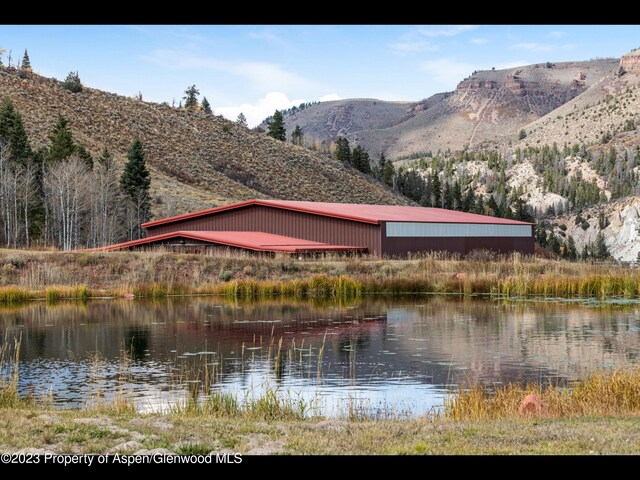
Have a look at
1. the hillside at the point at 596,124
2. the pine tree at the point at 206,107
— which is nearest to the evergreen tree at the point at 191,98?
the pine tree at the point at 206,107

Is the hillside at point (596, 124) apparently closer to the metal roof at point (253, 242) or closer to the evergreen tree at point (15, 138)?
the metal roof at point (253, 242)

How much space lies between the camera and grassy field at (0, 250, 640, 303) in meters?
36.5

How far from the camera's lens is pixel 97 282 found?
41781 mm

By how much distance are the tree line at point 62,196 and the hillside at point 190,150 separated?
329 inches

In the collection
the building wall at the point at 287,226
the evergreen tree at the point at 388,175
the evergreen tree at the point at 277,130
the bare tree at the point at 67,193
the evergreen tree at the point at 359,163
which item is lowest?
the building wall at the point at 287,226

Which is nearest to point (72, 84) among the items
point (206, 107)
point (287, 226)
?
point (206, 107)

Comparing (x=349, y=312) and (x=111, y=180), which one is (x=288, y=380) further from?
(x=111, y=180)

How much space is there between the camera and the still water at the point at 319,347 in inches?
633

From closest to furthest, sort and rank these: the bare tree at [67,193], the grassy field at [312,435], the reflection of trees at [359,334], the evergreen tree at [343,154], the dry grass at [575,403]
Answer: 1. the grassy field at [312,435]
2. the dry grass at [575,403]
3. the reflection of trees at [359,334]
4. the bare tree at [67,193]
5. the evergreen tree at [343,154]

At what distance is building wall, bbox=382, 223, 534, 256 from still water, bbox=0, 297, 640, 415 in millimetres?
16848

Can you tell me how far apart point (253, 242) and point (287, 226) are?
6427 millimetres

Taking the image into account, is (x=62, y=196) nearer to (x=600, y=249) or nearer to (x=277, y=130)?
(x=600, y=249)

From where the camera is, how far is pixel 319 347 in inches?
867

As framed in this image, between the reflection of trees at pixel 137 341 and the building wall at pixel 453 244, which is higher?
the building wall at pixel 453 244
